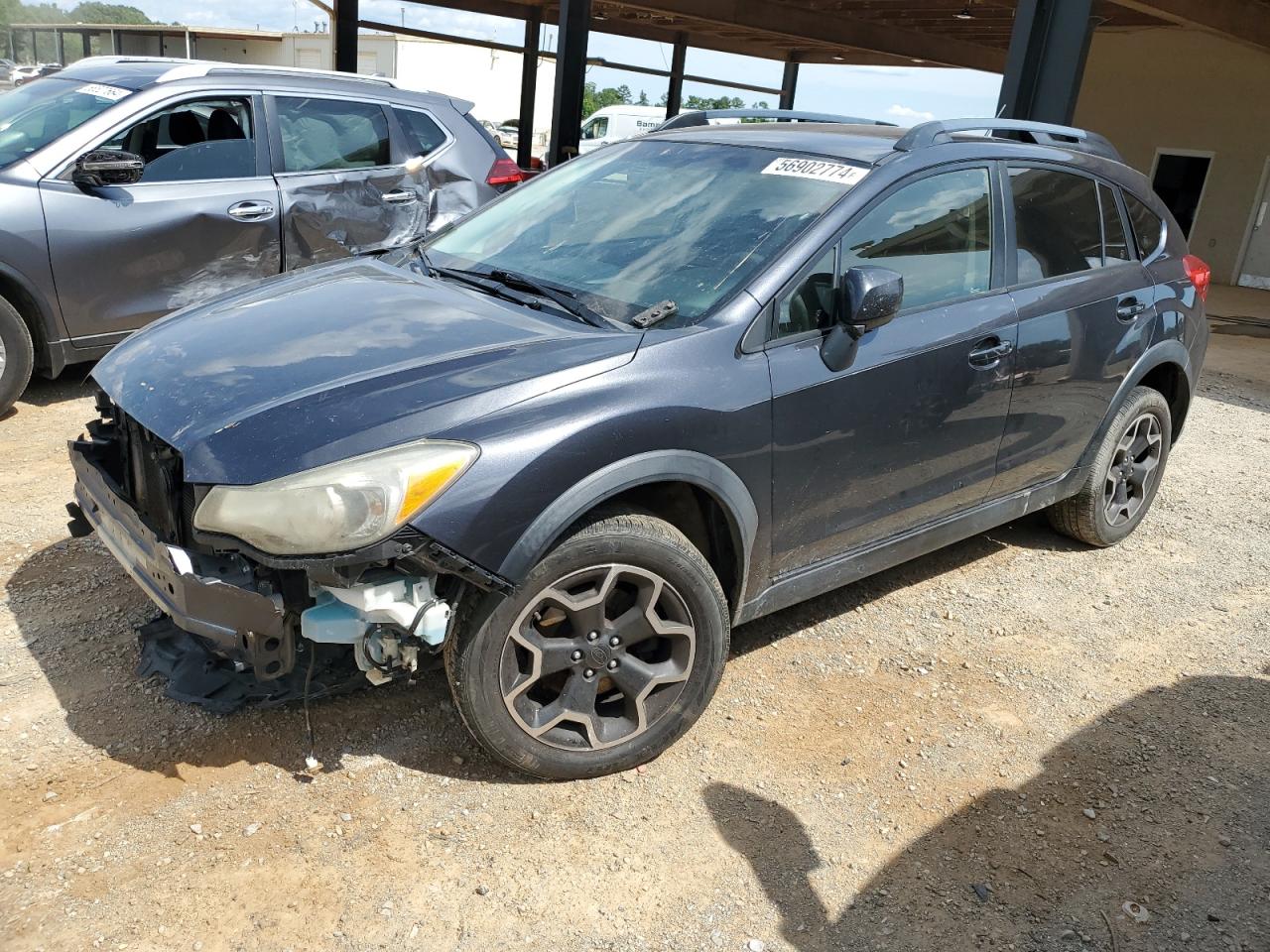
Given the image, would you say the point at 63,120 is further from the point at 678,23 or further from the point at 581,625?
the point at 678,23

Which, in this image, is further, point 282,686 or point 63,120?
point 63,120

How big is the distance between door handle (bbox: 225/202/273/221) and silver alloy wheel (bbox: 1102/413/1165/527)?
15.3 feet

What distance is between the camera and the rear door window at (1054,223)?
388 cm

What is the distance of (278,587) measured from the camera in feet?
8.21

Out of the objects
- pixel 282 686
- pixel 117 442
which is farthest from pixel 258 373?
pixel 282 686

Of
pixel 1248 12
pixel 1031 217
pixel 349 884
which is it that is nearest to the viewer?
pixel 349 884

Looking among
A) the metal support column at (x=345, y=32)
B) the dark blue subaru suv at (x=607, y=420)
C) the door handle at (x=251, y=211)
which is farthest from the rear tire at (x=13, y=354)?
the metal support column at (x=345, y=32)

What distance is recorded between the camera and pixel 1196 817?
120 inches

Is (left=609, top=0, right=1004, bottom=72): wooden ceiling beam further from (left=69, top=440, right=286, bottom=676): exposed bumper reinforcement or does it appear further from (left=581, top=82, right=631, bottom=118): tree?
(left=581, top=82, right=631, bottom=118): tree

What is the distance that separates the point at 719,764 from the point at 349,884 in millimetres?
1125

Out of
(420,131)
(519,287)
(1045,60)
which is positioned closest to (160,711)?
(519,287)

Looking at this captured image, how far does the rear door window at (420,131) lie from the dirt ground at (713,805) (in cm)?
352

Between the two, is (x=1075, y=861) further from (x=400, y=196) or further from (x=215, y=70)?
(x=215, y=70)

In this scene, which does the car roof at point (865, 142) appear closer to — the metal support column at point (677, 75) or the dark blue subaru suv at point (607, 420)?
the dark blue subaru suv at point (607, 420)
